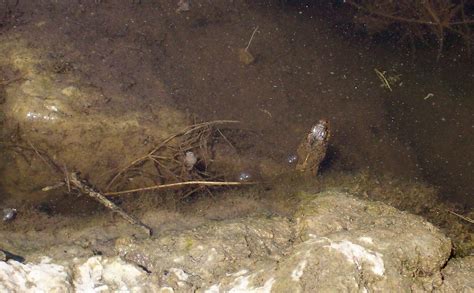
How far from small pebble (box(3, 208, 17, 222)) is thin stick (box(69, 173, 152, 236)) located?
46 centimetres

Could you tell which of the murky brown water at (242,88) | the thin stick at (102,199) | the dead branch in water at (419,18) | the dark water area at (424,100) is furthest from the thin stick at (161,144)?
the dead branch in water at (419,18)

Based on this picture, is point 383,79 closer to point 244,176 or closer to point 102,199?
point 244,176

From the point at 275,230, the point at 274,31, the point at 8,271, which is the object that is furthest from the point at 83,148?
the point at 274,31

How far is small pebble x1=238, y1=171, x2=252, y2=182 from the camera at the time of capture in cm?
346

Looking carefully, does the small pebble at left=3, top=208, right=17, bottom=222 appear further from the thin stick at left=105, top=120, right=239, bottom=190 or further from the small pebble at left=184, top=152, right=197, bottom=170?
the small pebble at left=184, top=152, right=197, bottom=170

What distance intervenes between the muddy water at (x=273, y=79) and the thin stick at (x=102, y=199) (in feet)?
1.03

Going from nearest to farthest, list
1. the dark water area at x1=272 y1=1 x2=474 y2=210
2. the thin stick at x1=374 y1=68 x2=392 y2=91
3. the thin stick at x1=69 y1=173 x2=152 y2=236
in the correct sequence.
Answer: the thin stick at x1=69 y1=173 x2=152 y2=236, the dark water area at x1=272 y1=1 x2=474 y2=210, the thin stick at x1=374 y1=68 x2=392 y2=91

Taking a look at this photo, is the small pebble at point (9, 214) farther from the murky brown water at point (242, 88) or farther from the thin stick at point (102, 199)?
the thin stick at point (102, 199)

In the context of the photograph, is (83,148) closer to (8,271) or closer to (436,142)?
(8,271)

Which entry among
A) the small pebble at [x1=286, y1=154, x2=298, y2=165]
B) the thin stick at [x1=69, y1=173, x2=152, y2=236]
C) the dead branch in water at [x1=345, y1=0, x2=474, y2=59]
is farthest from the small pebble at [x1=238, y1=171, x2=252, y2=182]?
the dead branch in water at [x1=345, y1=0, x2=474, y2=59]

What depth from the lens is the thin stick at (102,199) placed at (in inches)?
113

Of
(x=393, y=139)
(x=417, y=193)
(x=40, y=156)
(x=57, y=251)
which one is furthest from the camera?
(x=393, y=139)

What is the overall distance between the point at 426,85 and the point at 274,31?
1.71 meters

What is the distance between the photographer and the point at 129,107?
3520 millimetres
